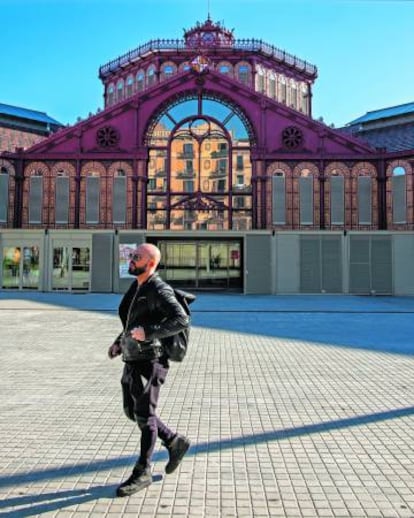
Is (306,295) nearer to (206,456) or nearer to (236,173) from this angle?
(236,173)

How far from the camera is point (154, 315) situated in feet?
12.7

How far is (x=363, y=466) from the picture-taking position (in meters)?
4.36

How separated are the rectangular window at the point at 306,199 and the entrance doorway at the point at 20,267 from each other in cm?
1551

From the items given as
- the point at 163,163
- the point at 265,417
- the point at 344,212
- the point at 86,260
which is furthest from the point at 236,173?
the point at 265,417

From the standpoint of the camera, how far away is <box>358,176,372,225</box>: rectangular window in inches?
1081

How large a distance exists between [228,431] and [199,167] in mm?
24125

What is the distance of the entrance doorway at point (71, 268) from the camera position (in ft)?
88.9

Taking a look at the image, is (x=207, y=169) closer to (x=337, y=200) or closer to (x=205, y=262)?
(x=205, y=262)

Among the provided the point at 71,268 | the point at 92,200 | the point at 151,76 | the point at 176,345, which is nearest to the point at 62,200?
the point at 92,200

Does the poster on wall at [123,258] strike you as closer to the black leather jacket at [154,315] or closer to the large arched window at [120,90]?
the large arched window at [120,90]

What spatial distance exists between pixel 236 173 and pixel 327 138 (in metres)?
5.78

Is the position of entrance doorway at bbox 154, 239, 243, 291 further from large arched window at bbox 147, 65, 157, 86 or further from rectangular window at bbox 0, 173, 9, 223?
large arched window at bbox 147, 65, 157, 86

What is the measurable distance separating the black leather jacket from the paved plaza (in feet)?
3.89

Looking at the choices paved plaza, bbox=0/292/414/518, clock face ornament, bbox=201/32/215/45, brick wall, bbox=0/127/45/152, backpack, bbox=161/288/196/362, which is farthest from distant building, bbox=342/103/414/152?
backpack, bbox=161/288/196/362
